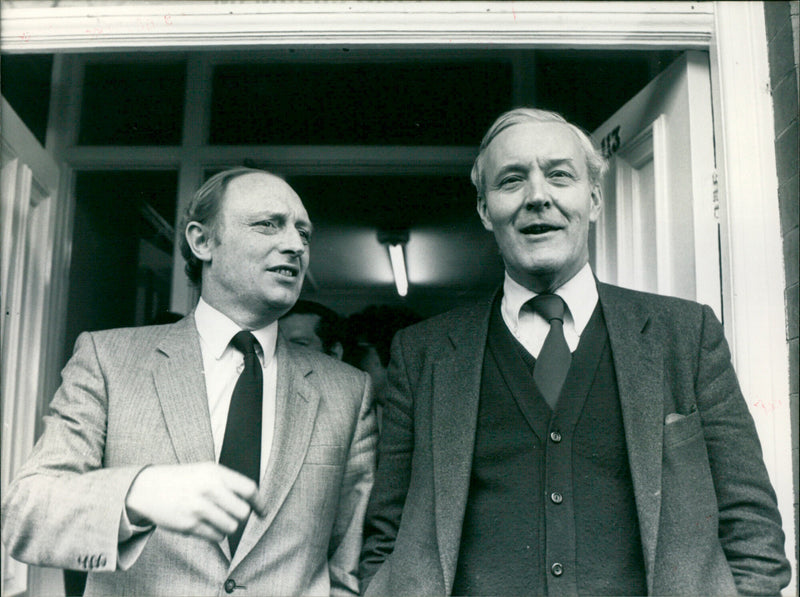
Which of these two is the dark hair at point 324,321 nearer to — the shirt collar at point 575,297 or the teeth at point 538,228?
the shirt collar at point 575,297

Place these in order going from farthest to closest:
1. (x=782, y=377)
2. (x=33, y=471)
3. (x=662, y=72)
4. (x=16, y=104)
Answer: (x=16, y=104), (x=662, y=72), (x=782, y=377), (x=33, y=471)

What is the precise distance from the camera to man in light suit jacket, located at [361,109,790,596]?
66.1 inches

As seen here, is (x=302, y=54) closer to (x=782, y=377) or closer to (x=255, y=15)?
(x=255, y=15)

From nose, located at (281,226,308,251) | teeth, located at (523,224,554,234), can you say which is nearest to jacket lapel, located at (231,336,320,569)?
nose, located at (281,226,308,251)

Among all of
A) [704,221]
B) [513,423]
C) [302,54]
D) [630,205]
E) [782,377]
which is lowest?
[513,423]

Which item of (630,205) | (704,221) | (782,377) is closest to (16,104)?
(630,205)

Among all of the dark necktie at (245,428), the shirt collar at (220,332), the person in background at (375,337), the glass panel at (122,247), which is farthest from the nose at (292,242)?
the glass panel at (122,247)

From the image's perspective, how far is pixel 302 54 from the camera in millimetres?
3551

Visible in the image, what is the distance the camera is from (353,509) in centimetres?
206

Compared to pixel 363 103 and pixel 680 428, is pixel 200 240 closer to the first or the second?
pixel 680 428

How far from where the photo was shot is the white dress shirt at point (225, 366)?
195cm

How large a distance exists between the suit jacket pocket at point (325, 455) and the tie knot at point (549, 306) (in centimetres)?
66

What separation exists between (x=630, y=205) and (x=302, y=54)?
1772mm

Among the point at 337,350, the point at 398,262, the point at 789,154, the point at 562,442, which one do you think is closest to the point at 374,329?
the point at 337,350
